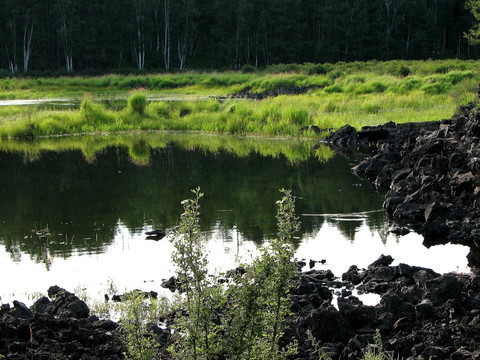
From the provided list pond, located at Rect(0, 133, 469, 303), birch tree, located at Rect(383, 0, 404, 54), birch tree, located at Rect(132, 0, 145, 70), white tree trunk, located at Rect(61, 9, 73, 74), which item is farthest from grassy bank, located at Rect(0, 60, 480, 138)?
birch tree, located at Rect(383, 0, 404, 54)

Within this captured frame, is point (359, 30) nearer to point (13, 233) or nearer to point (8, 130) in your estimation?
point (8, 130)

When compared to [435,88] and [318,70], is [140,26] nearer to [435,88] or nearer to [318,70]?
[318,70]

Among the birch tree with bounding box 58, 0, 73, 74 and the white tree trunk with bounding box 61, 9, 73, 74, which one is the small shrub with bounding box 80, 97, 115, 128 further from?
the birch tree with bounding box 58, 0, 73, 74

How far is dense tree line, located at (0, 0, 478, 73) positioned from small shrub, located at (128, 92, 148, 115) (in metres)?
39.8

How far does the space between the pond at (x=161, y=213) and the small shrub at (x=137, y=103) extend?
291 inches

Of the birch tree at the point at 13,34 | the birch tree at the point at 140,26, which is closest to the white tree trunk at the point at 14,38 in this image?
the birch tree at the point at 13,34

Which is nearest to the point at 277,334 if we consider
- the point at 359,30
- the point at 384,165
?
the point at 384,165

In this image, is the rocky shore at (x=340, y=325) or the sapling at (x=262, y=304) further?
the rocky shore at (x=340, y=325)

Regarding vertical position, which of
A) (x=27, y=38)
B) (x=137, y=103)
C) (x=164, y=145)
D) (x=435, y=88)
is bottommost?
(x=164, y=145)

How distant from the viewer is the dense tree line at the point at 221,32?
71312 millimetres

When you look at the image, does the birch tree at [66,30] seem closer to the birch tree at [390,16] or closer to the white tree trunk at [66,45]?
the white tree trunk at [66,45]

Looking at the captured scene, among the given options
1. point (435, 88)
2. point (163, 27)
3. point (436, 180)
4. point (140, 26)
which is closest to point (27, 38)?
point (140, 26)

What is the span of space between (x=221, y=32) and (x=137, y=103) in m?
49.0

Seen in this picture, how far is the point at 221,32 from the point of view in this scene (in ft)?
255
